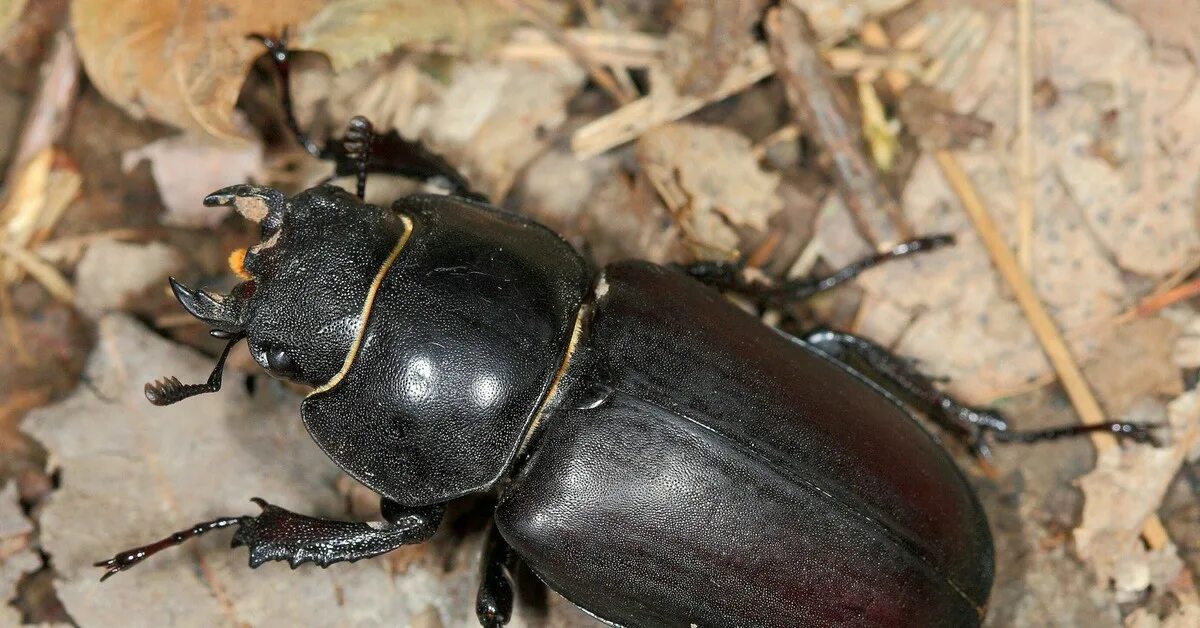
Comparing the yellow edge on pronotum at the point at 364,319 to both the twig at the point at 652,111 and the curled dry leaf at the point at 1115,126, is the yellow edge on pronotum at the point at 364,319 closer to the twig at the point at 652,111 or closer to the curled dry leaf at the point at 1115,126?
the twig at the point at 652,111

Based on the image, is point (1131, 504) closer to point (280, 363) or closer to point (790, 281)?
point (790, 281)

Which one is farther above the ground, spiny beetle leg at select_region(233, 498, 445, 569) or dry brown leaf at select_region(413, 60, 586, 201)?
dry brown leaf at select_region(413, 60, 586, 201)

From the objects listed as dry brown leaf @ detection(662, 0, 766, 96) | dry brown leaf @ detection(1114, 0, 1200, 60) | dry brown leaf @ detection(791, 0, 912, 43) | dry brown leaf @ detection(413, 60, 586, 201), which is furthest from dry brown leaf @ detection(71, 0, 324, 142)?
dry brown leaf @ detection(1114, 0, 1200, 60)

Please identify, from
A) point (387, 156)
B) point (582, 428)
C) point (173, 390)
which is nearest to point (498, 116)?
point (387, 156)

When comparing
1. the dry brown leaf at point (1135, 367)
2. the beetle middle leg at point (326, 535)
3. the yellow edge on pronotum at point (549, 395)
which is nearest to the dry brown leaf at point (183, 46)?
the beetle middle leg at point (326, 535)

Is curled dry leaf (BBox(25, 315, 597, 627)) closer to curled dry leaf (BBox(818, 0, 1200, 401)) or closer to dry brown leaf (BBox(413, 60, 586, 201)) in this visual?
dry brown leaf (BBox(413, 60, 586, 201))
